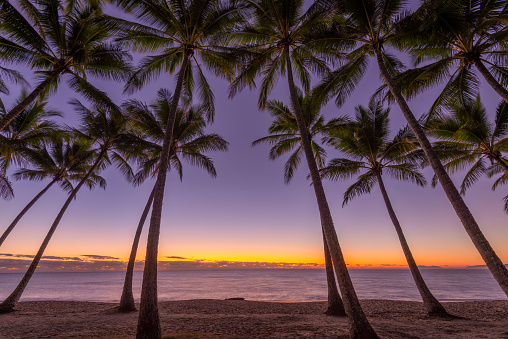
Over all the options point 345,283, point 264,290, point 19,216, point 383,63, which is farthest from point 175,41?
point 264,290

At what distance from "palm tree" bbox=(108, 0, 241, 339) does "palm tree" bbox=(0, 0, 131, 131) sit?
1.10 meters

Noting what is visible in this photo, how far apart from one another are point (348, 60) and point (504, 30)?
4.45 meters

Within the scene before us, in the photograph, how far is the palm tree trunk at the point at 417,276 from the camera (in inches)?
352

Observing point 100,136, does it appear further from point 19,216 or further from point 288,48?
point 288,48

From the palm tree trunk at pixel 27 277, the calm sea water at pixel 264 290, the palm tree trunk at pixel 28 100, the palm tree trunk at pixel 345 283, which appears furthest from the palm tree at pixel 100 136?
the calm sea water at pixel 264 290

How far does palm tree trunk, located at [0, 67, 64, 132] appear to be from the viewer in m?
7.04

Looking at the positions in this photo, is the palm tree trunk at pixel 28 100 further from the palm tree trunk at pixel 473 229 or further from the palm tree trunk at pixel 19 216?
the palm tree trunk at pixel 473 229

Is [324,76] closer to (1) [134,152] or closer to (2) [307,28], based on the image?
(2) [307,28]

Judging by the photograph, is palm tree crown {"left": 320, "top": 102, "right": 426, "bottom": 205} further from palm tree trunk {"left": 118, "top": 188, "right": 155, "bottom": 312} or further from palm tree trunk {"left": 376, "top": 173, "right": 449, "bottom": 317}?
palm tree trunk {"left": 118, "top": 188, "right": 155, "bottom": 312}

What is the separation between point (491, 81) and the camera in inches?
286

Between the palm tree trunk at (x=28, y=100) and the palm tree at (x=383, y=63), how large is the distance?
9974 mm

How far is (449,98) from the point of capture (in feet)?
29.0

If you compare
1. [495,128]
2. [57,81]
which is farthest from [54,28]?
[495,128]

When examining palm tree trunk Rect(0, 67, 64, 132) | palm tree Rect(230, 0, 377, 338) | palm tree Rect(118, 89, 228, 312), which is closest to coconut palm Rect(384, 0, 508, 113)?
palm tree Rect(230, 0, 377, 338)
